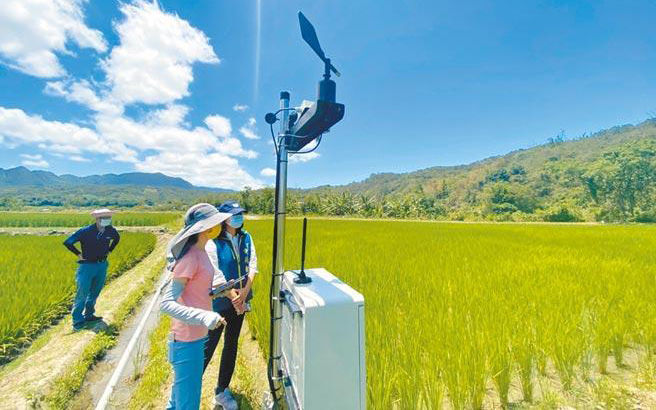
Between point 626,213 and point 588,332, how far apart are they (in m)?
51.3

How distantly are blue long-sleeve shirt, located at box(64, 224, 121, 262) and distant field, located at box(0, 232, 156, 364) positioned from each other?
1078mm

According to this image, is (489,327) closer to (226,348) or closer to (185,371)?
(226,348)

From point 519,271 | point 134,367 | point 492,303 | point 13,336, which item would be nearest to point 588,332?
point 492,303

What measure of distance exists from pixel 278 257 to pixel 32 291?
18.8 ft

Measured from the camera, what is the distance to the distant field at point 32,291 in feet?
12.4

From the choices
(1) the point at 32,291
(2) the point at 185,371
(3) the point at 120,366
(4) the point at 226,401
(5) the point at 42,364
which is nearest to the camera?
(2) the point at 185,371

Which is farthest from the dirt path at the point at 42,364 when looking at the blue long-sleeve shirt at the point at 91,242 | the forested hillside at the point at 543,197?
the forested hillside at the point at 543,197

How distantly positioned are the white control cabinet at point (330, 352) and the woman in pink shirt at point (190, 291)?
25.3 inches

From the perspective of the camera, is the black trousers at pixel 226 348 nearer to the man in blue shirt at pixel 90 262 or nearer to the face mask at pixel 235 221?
the face mask at pixel 235 221

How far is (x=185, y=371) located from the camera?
1795 millimetres

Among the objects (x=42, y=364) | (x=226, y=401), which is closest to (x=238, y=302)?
(x=226, y=401)

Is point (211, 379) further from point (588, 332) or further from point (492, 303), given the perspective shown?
point (588, 332)

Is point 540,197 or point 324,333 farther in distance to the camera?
point 540,197

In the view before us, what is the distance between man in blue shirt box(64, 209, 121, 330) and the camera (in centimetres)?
415
